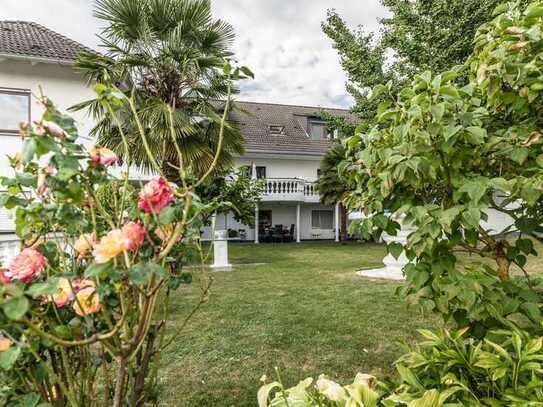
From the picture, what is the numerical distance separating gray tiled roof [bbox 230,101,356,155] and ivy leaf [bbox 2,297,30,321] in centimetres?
1864

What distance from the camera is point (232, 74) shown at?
1.31 metres

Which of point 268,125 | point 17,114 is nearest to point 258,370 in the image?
point 17,114

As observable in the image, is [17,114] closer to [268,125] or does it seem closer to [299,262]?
[299,262]

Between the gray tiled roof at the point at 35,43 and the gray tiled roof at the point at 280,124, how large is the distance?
9224 mm

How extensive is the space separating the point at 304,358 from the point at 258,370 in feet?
1.60

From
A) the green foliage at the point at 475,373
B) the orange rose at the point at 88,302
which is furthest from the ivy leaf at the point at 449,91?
the orange rose at the point at 88,302

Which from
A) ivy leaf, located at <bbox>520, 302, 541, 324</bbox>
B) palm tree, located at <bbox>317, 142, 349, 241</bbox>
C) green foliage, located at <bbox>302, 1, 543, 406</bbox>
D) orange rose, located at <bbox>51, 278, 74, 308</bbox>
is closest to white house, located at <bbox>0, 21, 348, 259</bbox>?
palm tree, located at <bbox>317, 142, 349, 241</bbox>

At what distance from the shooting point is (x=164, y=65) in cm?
824

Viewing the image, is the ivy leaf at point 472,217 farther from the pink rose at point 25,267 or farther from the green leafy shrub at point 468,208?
the pink rose at point 25,267

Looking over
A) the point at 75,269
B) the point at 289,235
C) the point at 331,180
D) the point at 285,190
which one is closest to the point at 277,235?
the point at 289,235

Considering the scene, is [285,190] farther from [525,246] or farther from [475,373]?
[475,373]

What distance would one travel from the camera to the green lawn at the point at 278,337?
2.89 m

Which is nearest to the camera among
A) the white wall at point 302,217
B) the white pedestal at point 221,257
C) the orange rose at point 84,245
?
the orange rose at point 84,245

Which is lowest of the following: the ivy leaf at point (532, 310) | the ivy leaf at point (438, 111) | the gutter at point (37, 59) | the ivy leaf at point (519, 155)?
the ivy leaf at point (532, 310)
